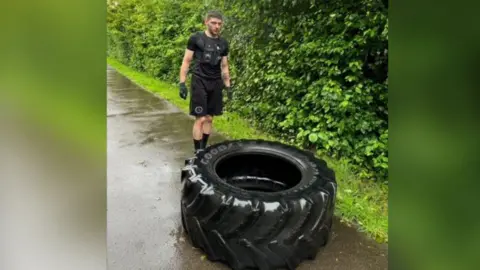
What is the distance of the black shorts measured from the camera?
4293 mm

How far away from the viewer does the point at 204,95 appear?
14.2ft

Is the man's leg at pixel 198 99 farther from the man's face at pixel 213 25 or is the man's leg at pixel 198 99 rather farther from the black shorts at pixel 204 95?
the man's face at pixel 213 25

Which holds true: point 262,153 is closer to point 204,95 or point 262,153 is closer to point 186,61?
point 204,95

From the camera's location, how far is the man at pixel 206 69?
420cm

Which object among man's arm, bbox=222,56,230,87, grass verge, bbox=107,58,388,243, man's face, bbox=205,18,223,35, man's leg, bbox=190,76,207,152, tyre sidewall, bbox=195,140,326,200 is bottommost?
grass verge, bbox=107,58,388,243

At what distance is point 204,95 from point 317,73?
5.24 ft

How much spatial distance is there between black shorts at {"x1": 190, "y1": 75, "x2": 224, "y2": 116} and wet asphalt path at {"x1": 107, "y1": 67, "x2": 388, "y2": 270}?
2.32 feet

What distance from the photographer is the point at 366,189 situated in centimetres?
408

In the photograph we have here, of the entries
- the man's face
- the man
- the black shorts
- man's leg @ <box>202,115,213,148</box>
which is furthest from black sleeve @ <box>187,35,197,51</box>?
man's leg @ <box>202,115,213,148</box>

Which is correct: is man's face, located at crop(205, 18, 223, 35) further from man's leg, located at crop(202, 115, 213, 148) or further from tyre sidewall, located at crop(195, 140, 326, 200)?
tyre sidewall, located at crop(195, 140, 326, 200)

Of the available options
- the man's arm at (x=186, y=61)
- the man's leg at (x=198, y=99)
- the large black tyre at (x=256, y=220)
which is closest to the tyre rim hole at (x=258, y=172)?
the large black tyre at (x=256, y=220)

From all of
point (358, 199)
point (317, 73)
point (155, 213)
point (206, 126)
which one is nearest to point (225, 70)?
point (206, 126)
